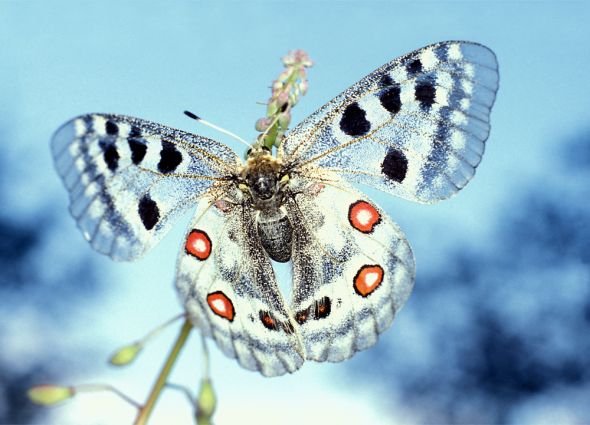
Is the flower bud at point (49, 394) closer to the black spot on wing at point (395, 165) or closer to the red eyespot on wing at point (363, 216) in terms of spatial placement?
the red eyespot on wing at point (363, 216)

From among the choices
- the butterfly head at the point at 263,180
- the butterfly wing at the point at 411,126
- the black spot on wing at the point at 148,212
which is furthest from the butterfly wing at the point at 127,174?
the butterfly wing at the point at 411,126

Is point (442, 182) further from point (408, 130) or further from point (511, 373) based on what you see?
point (511, 373)

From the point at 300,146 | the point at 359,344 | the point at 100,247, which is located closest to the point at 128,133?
the point at 100,247

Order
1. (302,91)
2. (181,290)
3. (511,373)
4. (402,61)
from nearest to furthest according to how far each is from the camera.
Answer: (302,91) < (181,290) < (402,61) < (511,373)

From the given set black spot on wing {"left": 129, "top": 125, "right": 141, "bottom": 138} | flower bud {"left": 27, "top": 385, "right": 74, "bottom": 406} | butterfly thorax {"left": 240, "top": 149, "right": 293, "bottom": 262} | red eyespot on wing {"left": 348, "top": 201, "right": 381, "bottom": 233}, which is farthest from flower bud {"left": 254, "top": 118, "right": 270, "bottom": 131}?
flower bud {"left": 27, "top": 385, "right": 74, "bottom": 406}

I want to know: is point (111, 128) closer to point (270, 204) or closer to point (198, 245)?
point (198, 245)

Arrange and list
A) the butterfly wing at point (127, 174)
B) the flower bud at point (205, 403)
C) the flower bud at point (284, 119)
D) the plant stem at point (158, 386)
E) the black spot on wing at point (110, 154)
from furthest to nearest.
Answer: the black spot on wing at point (110, 154) < the butterfly wing at point (127, 174) < the flower bud at point (284, 119) < the flower bud at point (205, 403) < the plant stem at point (158, 386)
